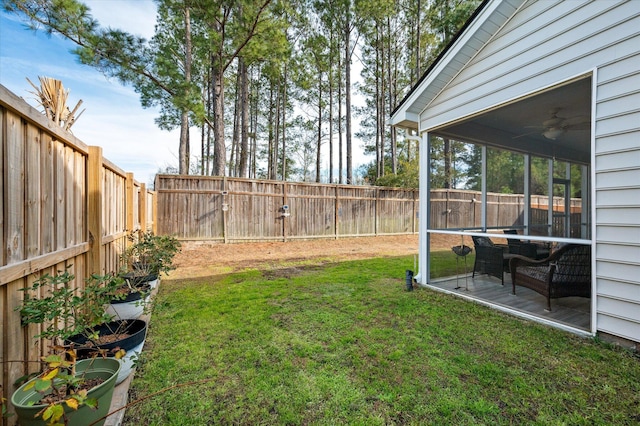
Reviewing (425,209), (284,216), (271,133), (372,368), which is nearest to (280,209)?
(284,216)

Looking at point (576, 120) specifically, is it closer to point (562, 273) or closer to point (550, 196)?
point (550, 196)

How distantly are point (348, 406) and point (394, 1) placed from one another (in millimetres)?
15756

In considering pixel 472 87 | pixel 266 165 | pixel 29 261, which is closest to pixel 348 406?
pixel 29 261

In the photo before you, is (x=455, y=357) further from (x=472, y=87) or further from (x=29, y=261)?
(x=472, y=87)

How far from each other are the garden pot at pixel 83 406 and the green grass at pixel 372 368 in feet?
1.14

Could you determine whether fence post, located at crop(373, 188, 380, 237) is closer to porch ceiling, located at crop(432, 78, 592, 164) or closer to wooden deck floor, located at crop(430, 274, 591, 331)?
porch ceiling, located at crop(432, 78, 592, 164)

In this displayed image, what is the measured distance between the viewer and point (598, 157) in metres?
2.70

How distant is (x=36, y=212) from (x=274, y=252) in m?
6.25

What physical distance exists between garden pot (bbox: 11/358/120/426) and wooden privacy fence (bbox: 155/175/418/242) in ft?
22.0

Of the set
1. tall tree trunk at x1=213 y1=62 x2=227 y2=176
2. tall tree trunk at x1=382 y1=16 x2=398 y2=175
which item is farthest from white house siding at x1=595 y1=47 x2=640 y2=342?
tall tree trunk at x1=382 y1=16 x2=398 y2=175

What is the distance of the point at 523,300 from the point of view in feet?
12.6

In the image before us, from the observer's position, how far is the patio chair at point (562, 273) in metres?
3.05

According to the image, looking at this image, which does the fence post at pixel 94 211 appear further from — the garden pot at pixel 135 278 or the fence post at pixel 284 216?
the fence post at pixel 284 216

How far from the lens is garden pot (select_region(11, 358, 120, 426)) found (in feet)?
3.97
